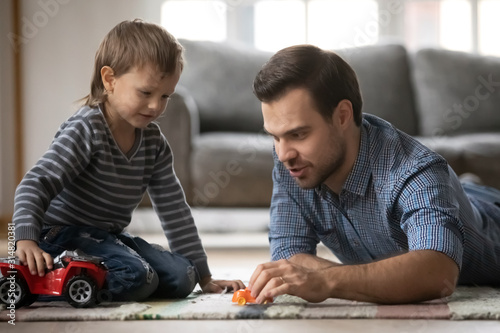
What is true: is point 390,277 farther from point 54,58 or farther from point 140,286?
point 54,58

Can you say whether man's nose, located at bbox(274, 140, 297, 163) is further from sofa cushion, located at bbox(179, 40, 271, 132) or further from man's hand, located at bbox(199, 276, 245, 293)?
sofa cushion, located at bbox(179, 40, 271, 132)

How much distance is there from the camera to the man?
129 cm

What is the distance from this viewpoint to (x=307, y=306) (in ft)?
4.47

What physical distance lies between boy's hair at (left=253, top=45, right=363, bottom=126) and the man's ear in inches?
0.4

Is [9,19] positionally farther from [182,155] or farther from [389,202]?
[389,202]

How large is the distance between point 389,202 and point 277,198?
0.95 feet

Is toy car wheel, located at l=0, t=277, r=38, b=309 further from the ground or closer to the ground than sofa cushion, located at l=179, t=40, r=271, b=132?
closer to the ground

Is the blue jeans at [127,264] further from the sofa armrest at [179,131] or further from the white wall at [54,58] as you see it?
the white wall at [54,58]

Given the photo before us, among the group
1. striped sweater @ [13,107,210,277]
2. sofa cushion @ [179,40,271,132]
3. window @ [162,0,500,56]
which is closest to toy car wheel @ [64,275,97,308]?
striped sweater @ [13,107,210,277]

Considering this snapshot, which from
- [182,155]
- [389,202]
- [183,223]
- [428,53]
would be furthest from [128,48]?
[428,53]

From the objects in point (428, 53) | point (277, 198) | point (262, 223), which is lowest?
point (262, 223)

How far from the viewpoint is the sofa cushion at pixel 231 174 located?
9.35 feet

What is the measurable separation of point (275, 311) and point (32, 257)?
1.56 ft

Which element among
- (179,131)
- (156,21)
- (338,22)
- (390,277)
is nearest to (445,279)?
(390,277)
